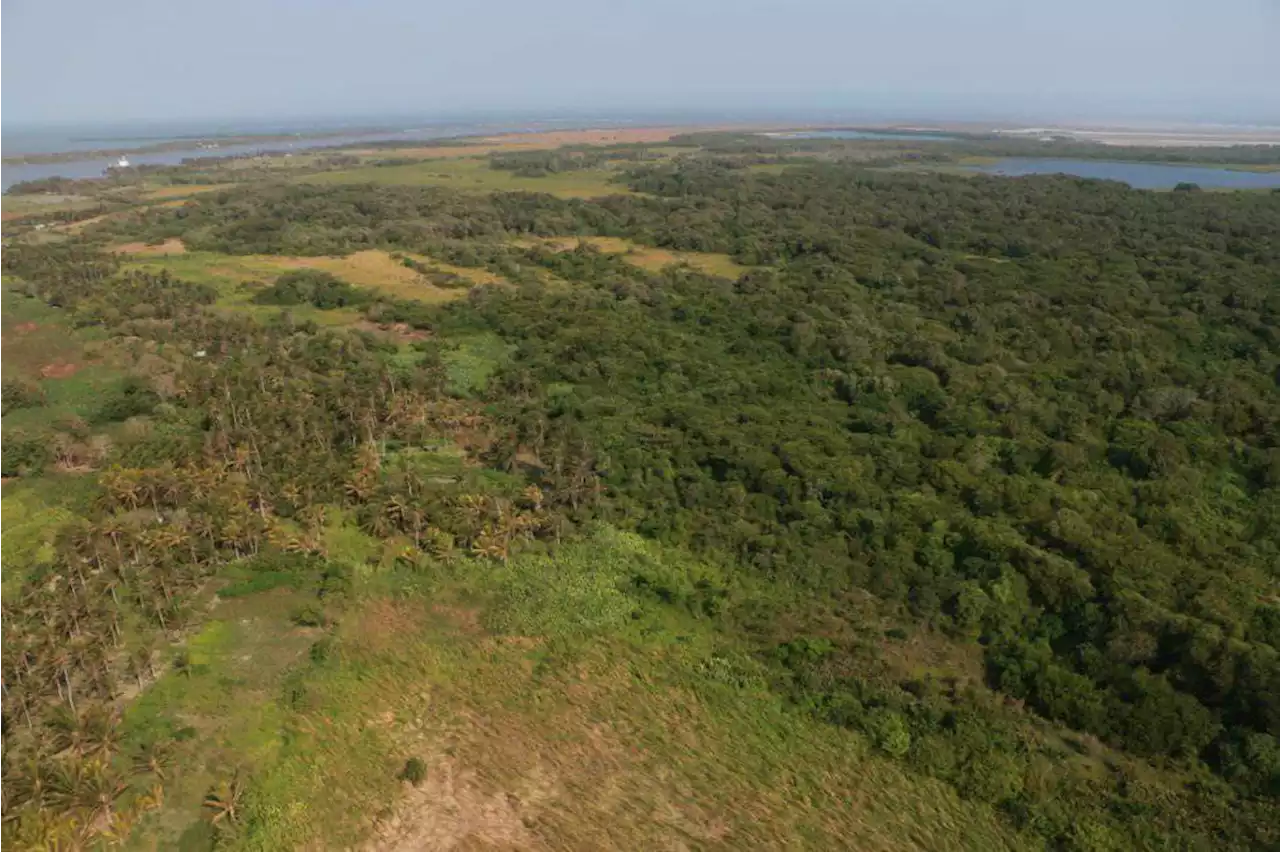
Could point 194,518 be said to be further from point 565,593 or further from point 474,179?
point 474,179

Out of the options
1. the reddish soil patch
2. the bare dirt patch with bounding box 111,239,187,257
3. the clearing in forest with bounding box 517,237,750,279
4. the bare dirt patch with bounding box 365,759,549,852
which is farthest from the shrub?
the bare dirt patch with bounding box 111,239,187,257

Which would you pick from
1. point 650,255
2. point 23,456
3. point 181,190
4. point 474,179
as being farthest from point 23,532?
point 181,190

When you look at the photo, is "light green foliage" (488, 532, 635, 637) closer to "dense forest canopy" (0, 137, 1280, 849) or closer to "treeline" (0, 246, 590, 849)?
"dense forest canopy" (0, 137, 1280, 849)

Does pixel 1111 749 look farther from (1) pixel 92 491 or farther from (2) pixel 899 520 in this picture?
(1) pixel 92 491

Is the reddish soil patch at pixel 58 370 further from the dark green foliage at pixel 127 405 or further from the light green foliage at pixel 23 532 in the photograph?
the light green foliage at pixel 23 532

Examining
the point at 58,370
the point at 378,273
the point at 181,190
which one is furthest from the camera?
the point at 181,190

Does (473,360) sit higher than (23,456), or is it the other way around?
(473,360)
